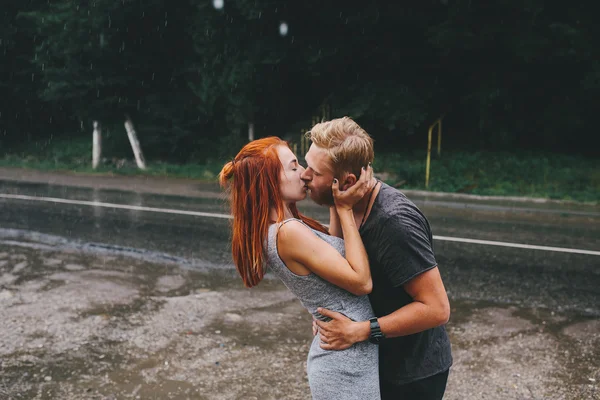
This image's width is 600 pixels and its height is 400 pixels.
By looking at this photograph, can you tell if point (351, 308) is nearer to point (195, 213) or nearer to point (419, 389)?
point (419, 389)

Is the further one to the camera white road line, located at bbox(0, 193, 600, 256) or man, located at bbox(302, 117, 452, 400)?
white road line, located at bbox(0, 193, 600, 256)

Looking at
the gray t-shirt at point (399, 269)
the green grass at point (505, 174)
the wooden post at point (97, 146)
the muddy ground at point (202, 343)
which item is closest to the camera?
the gray t-shirt at point (399, 269)

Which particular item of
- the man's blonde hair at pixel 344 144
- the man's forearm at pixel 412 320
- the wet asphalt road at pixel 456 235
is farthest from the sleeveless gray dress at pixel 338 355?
the wet asphalt road at pixel 456 235

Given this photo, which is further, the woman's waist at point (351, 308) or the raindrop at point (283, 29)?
the raindrop at point (283, 29)

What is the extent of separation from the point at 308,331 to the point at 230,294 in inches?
52.7

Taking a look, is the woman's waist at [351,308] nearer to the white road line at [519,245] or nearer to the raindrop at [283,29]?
the white road line at [519,245]

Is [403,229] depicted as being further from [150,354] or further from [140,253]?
[140,253]

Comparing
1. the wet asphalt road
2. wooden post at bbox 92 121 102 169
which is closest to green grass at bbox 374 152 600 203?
the wet asphalt road

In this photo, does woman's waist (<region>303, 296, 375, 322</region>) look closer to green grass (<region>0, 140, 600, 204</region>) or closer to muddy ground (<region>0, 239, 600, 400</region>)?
muddy ground (<region>0, 239, 600, 400</region>)

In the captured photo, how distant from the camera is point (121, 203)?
12359mm

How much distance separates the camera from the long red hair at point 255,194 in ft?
7.36

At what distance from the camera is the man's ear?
2.18 meters

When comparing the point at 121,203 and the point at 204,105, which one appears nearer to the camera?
the point at 121,203

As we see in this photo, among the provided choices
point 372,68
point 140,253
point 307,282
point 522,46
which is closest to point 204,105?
point 372,68
